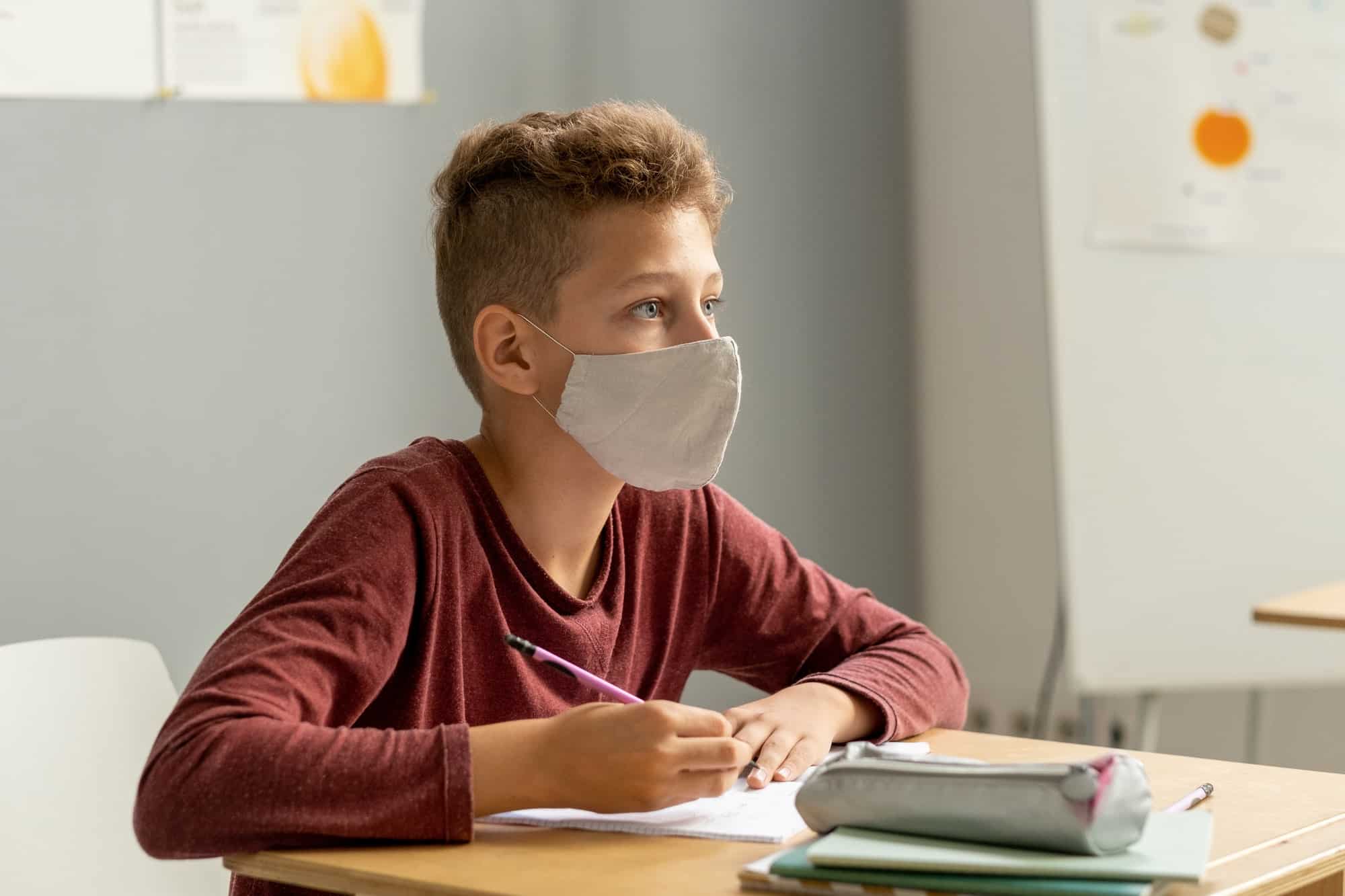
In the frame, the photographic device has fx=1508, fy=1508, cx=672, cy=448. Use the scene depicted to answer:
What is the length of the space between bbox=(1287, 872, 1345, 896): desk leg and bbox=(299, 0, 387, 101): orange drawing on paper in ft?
5.76

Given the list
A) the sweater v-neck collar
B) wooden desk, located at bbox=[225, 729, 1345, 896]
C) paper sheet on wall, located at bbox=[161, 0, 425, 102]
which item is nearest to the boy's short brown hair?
the sweater v-neck collar

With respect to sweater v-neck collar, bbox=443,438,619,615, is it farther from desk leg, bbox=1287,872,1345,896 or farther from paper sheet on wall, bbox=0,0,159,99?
paper sheet on wall, bbox=0,0,159,99

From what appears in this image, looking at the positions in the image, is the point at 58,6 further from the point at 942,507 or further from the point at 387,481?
the point at 942,507

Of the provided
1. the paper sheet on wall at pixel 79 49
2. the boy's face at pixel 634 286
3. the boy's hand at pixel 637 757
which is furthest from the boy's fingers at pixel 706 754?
the paper sheet on wall at pixel 79 49

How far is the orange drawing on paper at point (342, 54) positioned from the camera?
2.24m

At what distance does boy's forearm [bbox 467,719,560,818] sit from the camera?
1013mm

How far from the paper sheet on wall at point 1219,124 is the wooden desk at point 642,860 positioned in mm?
1685

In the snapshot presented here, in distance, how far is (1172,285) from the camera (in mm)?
2633

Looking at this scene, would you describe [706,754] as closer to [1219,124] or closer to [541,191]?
[541,191]

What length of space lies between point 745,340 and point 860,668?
1.54 m

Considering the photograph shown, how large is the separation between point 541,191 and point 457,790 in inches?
23.4

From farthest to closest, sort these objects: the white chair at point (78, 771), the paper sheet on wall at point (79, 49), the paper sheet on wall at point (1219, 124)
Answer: the paper sheet on wall at point (1219, 124)
the paper sheet on wall at point (79, 49)
the white chair at point (78, 771)

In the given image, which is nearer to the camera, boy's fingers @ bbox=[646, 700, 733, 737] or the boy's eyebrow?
boy's fingers @ bbox=[646, 700, 733, 737]

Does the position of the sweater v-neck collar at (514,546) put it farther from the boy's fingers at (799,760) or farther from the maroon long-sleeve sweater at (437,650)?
the boy's fingers at (799,760)
